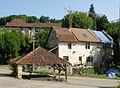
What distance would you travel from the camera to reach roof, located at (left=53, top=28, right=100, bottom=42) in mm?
58500

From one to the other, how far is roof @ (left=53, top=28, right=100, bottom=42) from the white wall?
890 millimetres

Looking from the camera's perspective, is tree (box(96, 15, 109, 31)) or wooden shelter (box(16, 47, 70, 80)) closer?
wooden shelter (box(16, 47, 70, 80))

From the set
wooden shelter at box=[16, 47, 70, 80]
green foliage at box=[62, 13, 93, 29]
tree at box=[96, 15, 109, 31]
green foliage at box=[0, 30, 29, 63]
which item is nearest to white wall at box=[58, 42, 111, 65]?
green foliage at box=[0, 30, 29, 63]

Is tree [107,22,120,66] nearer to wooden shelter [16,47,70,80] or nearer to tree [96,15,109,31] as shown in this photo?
wooden shelter [16,47,70,80]

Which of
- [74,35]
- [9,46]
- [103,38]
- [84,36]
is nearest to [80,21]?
[103,38]

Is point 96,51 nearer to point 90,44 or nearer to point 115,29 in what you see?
point 90,44

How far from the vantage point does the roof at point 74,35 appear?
2303 inches

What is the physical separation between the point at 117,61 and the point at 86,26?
35.9 m

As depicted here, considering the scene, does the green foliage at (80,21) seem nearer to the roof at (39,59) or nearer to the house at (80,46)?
the house at (80,46)

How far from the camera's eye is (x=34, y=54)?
40062 mm

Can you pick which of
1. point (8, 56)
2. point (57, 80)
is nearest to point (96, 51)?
point (8, 56)

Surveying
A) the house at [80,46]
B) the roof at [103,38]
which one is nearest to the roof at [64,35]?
the house at [80,46]

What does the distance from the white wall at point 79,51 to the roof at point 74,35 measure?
2.92 feet

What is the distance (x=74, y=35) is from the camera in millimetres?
61156
